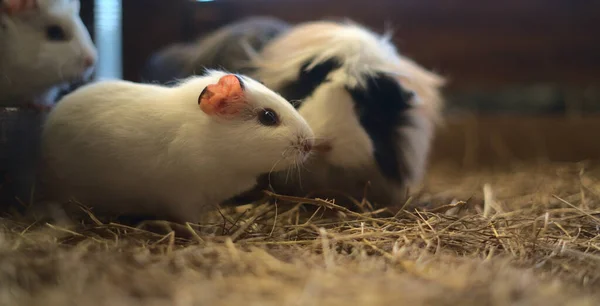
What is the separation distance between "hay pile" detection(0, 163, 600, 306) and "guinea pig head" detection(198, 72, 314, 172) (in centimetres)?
18

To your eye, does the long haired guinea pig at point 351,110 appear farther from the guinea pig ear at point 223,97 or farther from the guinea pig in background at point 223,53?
the guinea pig ear at point 223,97

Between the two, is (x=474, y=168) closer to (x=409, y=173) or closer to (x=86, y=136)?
(x=409, y=173)

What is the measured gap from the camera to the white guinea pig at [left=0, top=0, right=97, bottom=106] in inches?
56.4

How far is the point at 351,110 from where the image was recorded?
154cm

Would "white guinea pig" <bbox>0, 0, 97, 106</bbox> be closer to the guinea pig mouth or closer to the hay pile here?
the hay pile

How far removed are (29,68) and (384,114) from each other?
1043mm

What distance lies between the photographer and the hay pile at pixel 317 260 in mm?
783

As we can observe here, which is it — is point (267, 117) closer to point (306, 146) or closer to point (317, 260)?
point (306, 146)

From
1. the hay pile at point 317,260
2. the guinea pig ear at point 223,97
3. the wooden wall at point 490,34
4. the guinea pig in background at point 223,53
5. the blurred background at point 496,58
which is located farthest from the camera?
the wooden wall at point 490,34

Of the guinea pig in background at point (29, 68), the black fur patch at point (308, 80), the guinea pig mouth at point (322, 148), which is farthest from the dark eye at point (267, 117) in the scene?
the guinea pig in background at point (29, 68)

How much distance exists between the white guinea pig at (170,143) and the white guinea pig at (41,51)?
0.20m

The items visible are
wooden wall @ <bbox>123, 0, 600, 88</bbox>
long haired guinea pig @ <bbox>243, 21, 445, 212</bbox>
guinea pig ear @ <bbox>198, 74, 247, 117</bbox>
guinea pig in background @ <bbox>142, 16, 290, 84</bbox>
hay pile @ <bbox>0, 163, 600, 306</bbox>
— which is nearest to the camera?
hay pile @ <bbox>0, 163, 600, 306</bbox>

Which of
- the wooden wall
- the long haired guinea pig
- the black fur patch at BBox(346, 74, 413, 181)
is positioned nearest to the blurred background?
the wooden wall

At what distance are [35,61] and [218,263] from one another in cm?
89
